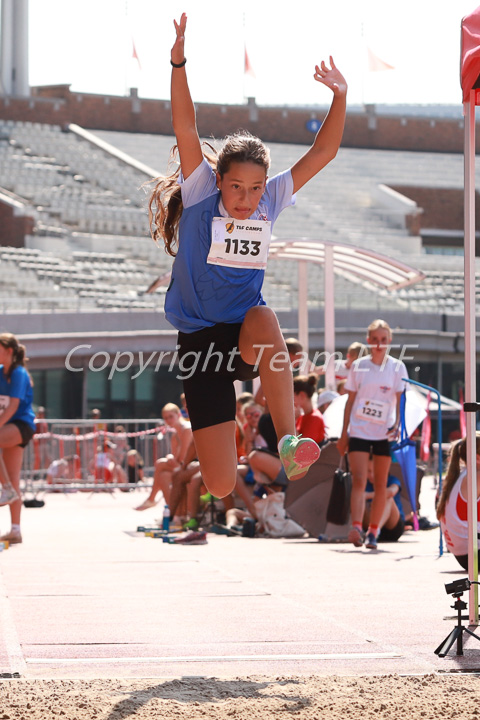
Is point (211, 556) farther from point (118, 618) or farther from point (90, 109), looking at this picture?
point (90, 109)

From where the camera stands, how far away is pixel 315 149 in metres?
5.59

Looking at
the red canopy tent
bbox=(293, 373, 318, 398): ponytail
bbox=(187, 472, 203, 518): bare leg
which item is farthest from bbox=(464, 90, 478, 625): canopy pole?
bbox=(187, 472, 203, 518): bare leg

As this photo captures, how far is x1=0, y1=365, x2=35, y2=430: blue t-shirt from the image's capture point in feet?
34.1

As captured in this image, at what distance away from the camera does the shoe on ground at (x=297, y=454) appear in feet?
16.0

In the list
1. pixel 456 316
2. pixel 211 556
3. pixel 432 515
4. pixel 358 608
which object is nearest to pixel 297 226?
pixel 456 316

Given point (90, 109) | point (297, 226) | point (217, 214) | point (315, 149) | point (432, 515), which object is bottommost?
point (432, 515)

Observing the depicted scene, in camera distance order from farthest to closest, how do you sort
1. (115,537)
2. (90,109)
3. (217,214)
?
(90,109)
(115,537)
(217,214)

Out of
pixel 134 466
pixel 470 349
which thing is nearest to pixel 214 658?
pixel 470 349

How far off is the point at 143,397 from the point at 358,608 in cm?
2540

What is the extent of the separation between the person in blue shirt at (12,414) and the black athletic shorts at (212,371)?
16.4 feet

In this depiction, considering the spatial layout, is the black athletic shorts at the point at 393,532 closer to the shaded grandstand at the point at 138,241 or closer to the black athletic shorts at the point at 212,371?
the black athletic shorts at the point at 212,371

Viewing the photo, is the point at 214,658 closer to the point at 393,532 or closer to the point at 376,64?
the point at 393,532

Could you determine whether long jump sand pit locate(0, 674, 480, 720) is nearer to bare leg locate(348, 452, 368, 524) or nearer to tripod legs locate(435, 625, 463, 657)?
tripod legs locate(435, 625, 463, 657)

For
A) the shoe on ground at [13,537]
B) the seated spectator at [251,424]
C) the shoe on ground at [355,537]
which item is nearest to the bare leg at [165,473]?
the seated spectator at [251,424]
